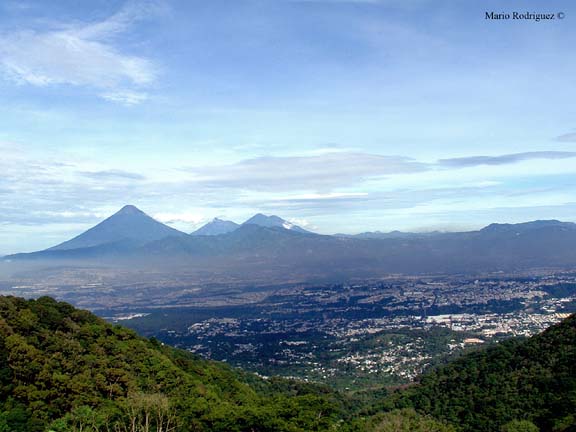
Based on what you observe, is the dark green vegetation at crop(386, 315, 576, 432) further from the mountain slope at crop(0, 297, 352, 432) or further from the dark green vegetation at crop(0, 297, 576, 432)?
the mountain slope at crop(0, 297, 352, 432)

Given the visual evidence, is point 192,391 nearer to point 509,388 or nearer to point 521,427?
point 521,427

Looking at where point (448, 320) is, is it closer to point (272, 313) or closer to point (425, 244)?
point (272, 313)

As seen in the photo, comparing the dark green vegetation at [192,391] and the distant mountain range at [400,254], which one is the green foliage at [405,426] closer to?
the dark green vegetation at [192,391]

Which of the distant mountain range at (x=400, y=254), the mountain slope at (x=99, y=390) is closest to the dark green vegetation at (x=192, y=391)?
the mountain slope at (x=99, y=390)

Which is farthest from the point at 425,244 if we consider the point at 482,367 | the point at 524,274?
the point at 482,367

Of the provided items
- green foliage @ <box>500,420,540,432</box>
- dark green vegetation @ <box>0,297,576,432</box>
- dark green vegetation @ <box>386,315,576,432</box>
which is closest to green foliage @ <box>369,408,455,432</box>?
dark green vegetation @ <box>0,297,576,432</box>
